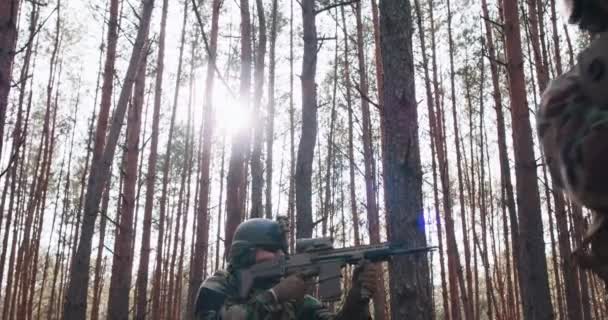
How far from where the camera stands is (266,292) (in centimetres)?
272

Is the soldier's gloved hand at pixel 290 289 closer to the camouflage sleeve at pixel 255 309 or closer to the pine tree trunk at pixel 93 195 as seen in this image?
the camouflage sleeve at pixel 255 309

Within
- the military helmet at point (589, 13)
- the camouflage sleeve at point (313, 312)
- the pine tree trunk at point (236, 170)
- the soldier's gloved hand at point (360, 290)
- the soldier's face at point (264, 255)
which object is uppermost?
the pine tree trunk at point (236, 170)

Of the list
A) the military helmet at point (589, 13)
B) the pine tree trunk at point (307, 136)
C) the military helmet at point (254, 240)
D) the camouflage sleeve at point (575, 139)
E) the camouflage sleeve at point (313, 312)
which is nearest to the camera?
the camouflage sleeve at point (575, 139)

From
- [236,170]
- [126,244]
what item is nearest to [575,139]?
[236,170]

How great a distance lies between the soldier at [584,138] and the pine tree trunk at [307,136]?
200 inches

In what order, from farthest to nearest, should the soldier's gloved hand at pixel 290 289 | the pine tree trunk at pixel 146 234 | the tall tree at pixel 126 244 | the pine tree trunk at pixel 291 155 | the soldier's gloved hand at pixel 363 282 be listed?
the pine tree trunk at pixel 291 155
the pine tree trunk at pixel 146 234
the tall tree at pixel 126 244
the soldier's gloved hand at pixel 290 289
the soldier's gloved hand at pixel 363 282

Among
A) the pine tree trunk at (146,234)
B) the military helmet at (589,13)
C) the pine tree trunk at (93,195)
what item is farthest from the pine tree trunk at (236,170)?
the military helmet at (589,13)

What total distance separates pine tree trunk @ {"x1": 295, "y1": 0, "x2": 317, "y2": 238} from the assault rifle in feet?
8.73

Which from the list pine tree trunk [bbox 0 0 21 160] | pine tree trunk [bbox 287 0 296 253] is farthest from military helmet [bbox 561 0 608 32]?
pine tree trunk [bbox 287 0 296 253]

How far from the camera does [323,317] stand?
2.92 meters

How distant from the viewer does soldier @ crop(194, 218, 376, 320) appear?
2605mm

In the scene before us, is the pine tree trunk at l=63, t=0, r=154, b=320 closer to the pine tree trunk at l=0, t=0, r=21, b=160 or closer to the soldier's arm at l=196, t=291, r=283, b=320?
the pine tree trunk at l=0, t=0, r=21, b=160

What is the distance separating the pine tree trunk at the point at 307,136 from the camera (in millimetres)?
5613

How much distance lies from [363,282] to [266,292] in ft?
1.87
